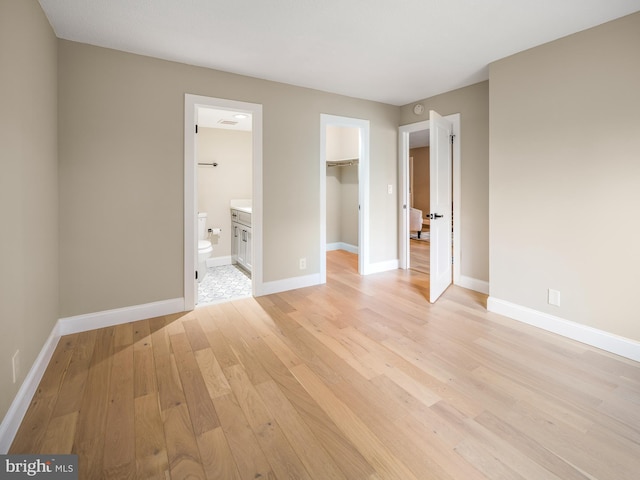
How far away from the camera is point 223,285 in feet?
13.7

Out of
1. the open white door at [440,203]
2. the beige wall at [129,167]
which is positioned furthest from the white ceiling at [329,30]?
the open white door at [440,203]

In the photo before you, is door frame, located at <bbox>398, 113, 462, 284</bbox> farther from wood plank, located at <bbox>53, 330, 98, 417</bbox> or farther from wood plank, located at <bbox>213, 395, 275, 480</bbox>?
wood plank, located at <bbox>53, 330, 98, 417</bbox>

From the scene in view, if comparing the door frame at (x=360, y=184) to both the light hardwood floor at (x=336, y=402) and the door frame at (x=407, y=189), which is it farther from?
the light hardwood floor at (x=336, y=402)

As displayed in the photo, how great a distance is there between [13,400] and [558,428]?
2.78 metres

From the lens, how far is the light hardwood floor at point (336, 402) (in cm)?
142

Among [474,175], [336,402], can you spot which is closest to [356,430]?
[336,402]

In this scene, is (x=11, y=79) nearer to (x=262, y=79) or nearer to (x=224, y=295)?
(x=262, y=79)

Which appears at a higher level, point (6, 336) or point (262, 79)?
point (262, 79)

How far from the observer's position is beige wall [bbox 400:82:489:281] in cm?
373

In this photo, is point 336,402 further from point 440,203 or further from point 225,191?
point 225,191

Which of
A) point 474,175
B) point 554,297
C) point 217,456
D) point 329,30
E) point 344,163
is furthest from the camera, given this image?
point 344,163

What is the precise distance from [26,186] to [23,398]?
1198mm

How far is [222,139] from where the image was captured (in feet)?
17.4

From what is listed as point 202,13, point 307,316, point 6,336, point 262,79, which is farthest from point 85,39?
point 307,316
